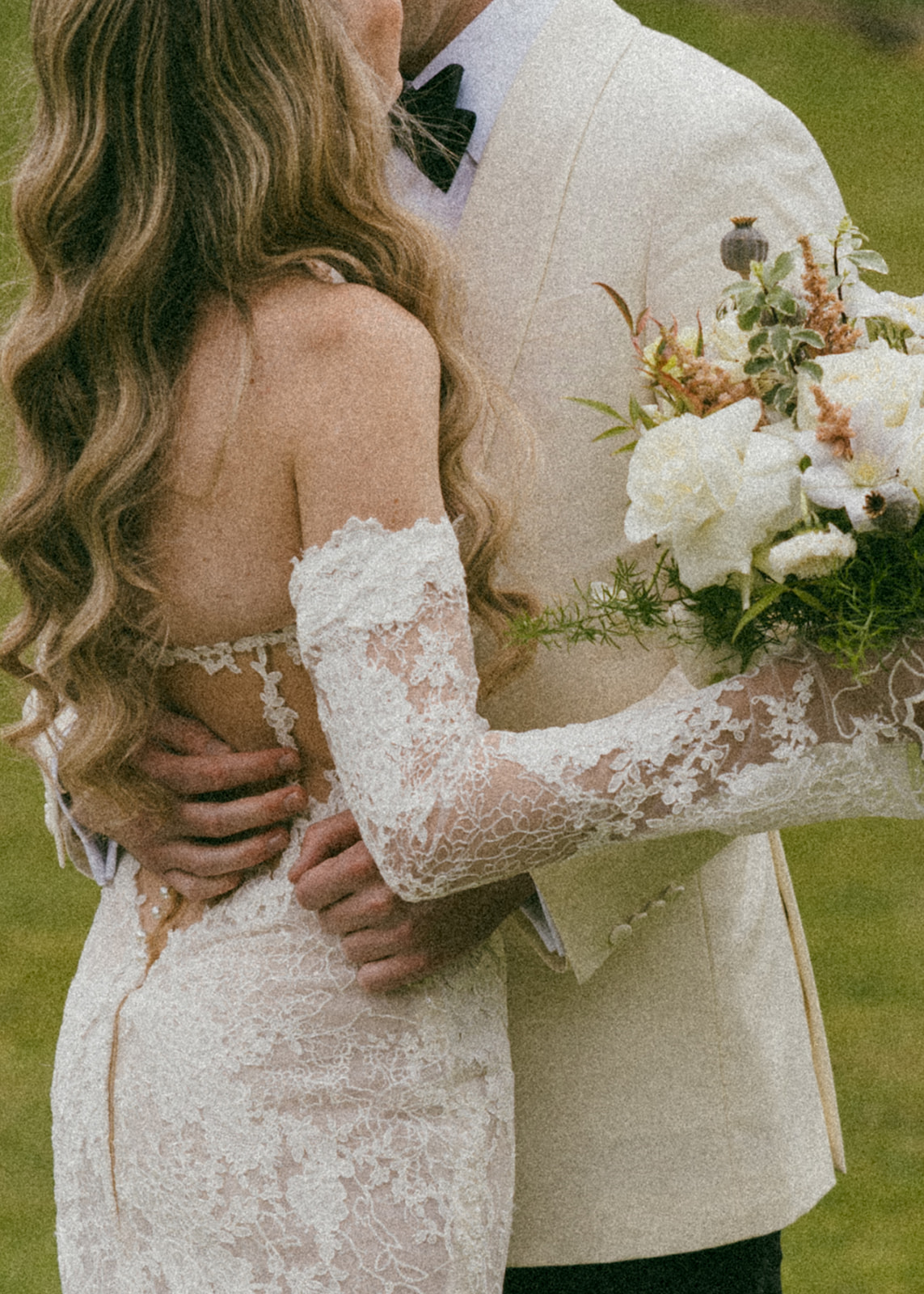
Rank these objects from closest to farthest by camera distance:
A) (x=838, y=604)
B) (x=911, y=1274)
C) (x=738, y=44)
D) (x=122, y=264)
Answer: (x=838, y=604) → (x=122, y=264) → (x=911, y=1274) → (x=738, y=44)

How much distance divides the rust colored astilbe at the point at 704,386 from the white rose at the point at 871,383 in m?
0.07

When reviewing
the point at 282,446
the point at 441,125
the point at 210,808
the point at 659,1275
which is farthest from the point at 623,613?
the point at 659,1275

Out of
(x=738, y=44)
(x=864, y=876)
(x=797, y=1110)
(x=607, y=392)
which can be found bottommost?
(x=738, y=44)

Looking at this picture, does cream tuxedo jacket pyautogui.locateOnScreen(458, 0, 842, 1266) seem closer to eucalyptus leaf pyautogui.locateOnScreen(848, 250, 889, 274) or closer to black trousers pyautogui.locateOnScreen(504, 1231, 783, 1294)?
black trousers pyautogui.locateOnScreen(504, 1231, 783, 1294)

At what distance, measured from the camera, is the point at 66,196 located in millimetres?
2016

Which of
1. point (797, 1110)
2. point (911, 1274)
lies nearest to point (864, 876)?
point (911, 1274)

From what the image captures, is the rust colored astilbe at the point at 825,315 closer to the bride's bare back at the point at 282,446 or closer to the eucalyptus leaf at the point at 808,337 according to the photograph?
the eucalyptus leaf at the point at 808,337

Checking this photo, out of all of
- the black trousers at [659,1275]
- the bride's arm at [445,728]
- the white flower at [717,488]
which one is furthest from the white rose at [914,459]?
the black trousers at [659,1275]

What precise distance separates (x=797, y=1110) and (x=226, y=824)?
0.88m

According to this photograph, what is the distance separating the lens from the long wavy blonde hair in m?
1.96

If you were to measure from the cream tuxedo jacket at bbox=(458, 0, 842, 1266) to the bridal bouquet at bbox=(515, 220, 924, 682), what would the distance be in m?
0.39

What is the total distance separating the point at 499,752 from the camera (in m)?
1.89

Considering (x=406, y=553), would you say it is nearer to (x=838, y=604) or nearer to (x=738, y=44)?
(x=838, y=604)

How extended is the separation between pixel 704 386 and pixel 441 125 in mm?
750
